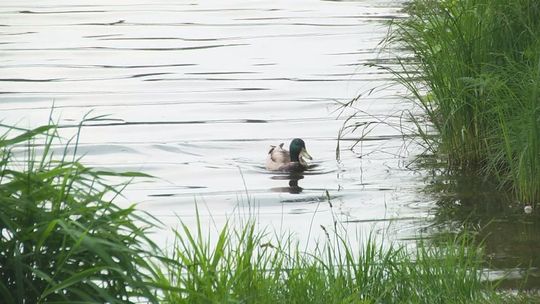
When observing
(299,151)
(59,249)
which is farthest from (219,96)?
(59,249)

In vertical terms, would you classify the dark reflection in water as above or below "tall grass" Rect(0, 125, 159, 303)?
below

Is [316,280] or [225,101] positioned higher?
[225,101]

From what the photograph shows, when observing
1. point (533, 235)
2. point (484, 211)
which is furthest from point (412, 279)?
point (484, 211)

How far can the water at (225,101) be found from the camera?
1038 cm

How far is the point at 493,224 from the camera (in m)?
9.09

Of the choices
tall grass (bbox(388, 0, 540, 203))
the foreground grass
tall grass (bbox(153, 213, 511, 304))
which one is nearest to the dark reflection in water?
tall grass (bbox(388, 0, 540, 203))

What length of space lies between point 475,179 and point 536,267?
2.42 metres

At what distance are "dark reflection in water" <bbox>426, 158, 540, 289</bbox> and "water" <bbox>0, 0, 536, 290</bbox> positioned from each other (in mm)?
172

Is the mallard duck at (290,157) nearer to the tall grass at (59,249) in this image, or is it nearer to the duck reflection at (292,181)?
the duck reflection at (292,181)

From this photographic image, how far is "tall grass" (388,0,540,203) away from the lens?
9164 millimetres

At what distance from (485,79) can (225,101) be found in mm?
5923

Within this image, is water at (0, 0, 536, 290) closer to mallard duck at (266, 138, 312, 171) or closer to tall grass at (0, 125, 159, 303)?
mallard duck at (266, 138, 312, 171)

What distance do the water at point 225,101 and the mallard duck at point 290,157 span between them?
14 cm

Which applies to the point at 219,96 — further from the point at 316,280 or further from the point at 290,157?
the point at 316,280
